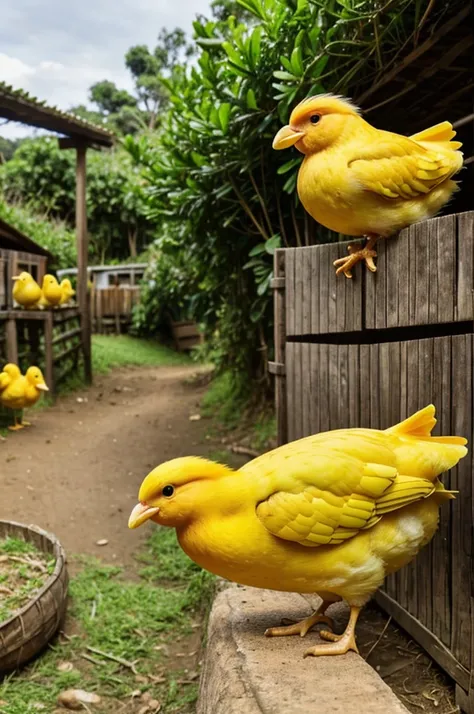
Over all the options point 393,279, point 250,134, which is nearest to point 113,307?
point 250,134

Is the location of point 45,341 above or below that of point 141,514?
above

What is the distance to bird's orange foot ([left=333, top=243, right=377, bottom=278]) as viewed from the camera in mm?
2703

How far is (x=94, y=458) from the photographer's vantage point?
691 centimetres

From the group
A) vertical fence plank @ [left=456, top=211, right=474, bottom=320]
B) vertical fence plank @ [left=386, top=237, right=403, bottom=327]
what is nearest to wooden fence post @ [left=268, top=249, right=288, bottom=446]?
vertical fence plank @ [left=386, top=237, right=403, bottom=327]

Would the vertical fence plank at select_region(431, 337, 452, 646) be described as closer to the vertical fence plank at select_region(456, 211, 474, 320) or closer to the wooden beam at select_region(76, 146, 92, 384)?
the vertical fence plank at select_region(456, 211, 474, 320)

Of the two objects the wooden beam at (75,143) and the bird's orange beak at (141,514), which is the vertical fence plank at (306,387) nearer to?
the bird's orange beak at (141,514)

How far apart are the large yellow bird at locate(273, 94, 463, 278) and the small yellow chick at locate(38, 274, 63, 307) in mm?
7084

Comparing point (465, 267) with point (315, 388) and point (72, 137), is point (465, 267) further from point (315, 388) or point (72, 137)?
point (72, 137)

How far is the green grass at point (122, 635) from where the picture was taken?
330cm

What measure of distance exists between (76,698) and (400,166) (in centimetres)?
294

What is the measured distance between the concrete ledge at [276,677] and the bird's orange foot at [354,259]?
1454 millimetres

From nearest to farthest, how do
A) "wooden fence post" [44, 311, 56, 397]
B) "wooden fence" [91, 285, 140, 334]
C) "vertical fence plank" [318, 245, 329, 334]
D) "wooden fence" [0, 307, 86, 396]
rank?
"vertical fence plank" [318, 245, 329, 334]
"wooden fence" [0, 307, 86, 396]
"wooden fence post" [44, 311, 56, 397]
"wooden fence" [91, 285, 140, 334]

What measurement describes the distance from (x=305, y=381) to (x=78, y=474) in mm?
3629

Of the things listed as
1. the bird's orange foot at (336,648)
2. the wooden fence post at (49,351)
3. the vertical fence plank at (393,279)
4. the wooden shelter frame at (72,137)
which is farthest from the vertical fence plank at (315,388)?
the wooden fence post at (49,351)
